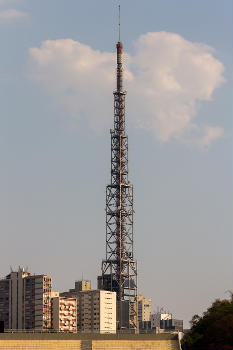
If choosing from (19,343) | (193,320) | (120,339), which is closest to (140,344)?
(120,339)

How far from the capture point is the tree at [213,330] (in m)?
153

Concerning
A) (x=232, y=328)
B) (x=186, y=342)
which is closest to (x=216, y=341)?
(x=232, y=328)

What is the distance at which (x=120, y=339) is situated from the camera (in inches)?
7141

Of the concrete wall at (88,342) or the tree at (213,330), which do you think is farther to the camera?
the concrete wall at (88,342)

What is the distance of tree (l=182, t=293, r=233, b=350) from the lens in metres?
153

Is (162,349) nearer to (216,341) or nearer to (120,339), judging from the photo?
(120,339)

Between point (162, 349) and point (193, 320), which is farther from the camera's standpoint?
point (162, 349)

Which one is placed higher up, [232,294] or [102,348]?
[232,294]

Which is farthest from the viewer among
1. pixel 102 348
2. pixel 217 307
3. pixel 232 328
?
pixel 102 348

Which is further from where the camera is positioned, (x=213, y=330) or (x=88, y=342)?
(x=88, y=342)

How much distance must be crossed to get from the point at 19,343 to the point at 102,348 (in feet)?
69.3

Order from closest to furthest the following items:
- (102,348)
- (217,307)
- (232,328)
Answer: (232,328) < (217,307) < (102,348)

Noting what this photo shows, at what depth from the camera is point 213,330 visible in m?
159

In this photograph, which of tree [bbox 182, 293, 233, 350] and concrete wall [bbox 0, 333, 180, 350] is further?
concrete wall [bbox 0, 333, 180, 350]
